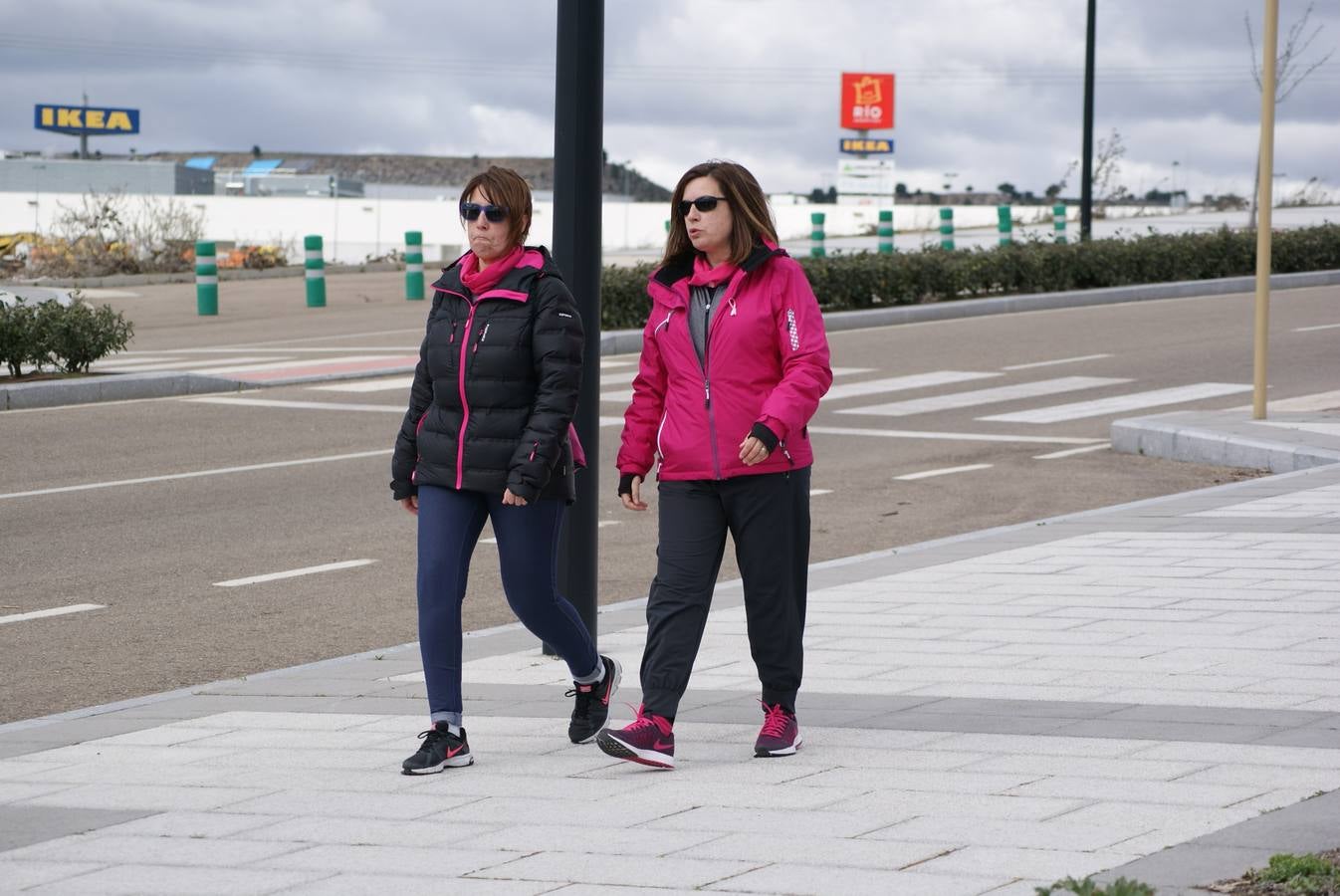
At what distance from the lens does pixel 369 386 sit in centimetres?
1794

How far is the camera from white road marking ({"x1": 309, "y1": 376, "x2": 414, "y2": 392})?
1769 centimetres

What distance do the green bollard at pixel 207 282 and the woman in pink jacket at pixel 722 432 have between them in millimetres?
22115

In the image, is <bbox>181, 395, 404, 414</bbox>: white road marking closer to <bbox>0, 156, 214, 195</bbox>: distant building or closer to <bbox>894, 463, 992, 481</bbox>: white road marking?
<bbox>894, 463, 992, 481</bbox>: white road marking

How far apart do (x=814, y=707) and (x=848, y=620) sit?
1.56m

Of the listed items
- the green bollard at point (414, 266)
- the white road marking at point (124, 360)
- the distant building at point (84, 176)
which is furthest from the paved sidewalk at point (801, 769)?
the distant building at point (84, 176)

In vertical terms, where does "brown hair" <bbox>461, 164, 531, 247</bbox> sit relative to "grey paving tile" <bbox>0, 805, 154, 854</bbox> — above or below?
above

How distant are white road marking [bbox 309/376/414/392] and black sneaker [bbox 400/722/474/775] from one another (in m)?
12.3

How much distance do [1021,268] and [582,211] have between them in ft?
67.9

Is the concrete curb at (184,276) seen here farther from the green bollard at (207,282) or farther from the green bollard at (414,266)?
the green bollard at (414,266)

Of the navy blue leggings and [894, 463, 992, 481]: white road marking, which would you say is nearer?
the navy blue leggings

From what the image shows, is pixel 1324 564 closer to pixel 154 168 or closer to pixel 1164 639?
pixel 1164 639

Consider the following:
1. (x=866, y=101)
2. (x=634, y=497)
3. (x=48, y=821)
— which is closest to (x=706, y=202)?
(x=634, y=497)

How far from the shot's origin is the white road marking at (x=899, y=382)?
17203 millimetres

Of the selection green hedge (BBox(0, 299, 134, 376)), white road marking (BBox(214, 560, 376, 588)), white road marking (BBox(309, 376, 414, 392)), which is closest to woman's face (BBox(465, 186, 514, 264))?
white road marking (BBox(214, 560, 376, 588))
